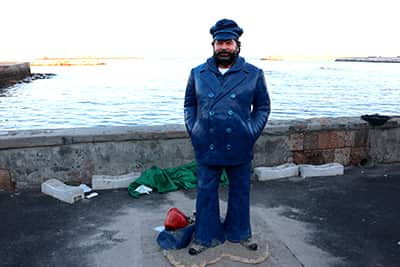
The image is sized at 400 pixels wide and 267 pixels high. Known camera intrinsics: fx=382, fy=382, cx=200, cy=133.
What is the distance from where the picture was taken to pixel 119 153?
5234 mm

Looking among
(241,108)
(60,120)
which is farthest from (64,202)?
(60,120)

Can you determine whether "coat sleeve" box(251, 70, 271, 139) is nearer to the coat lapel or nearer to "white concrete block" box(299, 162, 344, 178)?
the coat lapel

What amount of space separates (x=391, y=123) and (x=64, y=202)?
16.5 ft

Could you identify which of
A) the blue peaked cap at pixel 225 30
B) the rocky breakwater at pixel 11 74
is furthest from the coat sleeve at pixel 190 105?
the rocky breakwater at pixel 11 74

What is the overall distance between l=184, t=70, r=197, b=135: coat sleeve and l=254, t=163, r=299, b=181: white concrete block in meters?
2.35

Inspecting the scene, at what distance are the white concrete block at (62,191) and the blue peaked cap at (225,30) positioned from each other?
8.90 ft

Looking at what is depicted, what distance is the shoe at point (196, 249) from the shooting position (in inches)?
126

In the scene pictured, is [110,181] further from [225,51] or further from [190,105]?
[225,51]

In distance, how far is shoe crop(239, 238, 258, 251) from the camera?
129 inches

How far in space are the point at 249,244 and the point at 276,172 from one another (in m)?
2.24

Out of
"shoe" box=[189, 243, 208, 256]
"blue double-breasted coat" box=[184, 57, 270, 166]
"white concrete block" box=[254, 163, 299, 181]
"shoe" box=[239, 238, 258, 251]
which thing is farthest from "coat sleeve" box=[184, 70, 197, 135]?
"white concrete block" box=[254, 163, 299, 181]

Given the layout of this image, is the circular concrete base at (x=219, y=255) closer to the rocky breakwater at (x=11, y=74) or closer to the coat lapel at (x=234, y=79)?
the coat lapel at (x=234, y=79)

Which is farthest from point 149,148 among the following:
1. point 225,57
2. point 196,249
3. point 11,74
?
point 11,74

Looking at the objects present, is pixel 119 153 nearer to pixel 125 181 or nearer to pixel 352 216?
pixel 125 181
